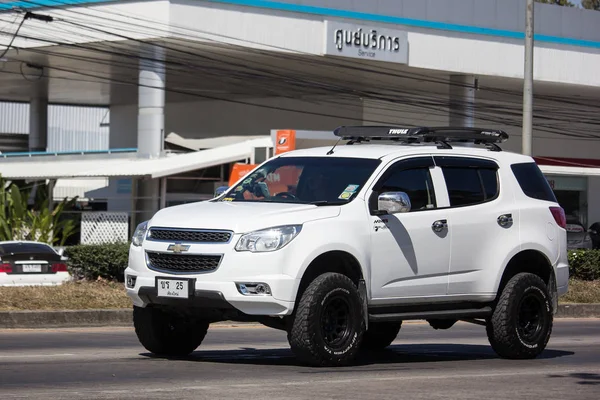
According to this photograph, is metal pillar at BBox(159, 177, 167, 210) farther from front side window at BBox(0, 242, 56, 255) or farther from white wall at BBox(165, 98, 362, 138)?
front side window at BBox(0, 242, 56, 255)

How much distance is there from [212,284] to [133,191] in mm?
32762

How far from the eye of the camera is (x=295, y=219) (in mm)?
10461

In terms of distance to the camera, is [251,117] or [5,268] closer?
[5,268]

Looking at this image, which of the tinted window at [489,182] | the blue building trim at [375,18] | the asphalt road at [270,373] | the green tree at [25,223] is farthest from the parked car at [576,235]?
the tinted window at [489,182]

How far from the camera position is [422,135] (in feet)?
40.1

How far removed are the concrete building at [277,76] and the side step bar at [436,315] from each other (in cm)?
2387

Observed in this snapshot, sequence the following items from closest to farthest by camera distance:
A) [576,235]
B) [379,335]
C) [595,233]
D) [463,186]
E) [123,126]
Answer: [463,186] → [379,335] → [576,235] → [595,233] → [123,126]

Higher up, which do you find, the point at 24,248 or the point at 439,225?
the point at 439,225

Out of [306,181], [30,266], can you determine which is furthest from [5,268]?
[306,181]

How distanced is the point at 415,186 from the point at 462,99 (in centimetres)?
4188

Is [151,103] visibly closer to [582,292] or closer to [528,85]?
[528,85]

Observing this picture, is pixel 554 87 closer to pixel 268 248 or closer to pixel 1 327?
pixel 1 327

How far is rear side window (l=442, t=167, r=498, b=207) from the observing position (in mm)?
11930

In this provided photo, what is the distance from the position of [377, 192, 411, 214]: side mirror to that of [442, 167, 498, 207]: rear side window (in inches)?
37.0
